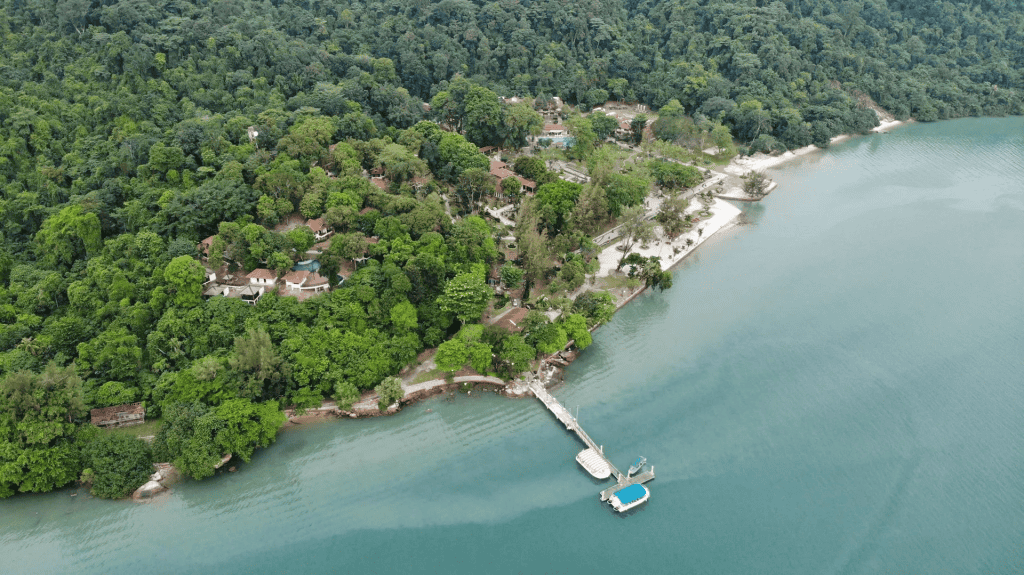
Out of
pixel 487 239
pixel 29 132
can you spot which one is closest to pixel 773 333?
pixel 487 239

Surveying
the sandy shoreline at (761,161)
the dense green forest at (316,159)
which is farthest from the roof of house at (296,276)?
the sandy shoreline at (761,161)

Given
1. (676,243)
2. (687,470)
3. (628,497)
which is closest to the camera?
(628,497)

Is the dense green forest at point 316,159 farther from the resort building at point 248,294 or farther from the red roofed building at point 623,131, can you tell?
the red roofed building at point 623,131

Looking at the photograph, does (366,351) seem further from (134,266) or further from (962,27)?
(962,27)

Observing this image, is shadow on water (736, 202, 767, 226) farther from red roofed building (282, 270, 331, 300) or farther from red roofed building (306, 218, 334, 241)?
red roofed building (282, 270, 331, 300)

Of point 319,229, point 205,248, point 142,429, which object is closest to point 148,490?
point 142,429

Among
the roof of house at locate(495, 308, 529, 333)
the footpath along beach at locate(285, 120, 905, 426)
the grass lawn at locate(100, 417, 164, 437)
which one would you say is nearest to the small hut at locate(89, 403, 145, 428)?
the grass lawn at locate(100, 417, 164, 437)

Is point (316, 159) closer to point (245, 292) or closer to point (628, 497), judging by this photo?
point (245, 292)
